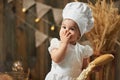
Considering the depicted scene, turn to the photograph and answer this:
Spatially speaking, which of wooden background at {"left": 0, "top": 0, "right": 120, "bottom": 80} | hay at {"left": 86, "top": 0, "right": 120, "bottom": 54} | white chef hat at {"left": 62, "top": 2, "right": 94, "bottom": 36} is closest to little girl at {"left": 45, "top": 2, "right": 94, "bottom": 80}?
white chef hat at {"left": 62, "top": 2, "right": 94, "bottom": 36}

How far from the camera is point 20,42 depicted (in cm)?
218

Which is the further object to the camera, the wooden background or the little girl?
the wooden background

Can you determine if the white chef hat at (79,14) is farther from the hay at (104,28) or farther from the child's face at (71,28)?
the hay at (104,28)

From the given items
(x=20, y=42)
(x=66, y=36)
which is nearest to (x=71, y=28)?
(x=66, y=36)

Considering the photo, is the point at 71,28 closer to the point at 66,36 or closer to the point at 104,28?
the point at 66,36

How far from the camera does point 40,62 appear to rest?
214cm

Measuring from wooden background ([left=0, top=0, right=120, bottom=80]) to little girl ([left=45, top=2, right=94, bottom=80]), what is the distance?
100cm

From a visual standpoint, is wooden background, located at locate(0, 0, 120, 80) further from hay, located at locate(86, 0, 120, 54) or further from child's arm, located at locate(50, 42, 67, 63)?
child's arm, located at locate(50, 42, 67, 63)

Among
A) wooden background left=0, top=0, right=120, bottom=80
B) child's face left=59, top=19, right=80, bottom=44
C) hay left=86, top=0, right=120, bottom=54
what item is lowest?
wooden background left=0, top=0, right=120, bottom=80

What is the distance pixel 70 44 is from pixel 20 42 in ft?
3.69

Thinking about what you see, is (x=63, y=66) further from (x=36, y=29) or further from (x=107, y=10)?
(x=36, y=29)

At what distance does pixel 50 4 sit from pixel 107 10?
2.25 ft

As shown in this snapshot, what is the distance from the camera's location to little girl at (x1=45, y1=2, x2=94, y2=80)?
1.06m

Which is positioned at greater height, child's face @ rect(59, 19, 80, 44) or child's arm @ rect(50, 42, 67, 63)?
child's face @ rect(59, 19, 80, 44)
